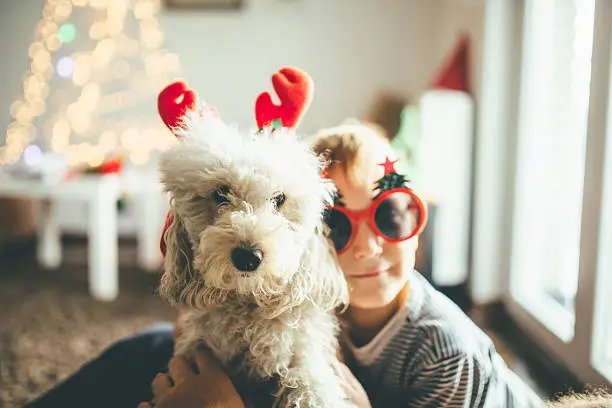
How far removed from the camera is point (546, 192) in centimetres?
212

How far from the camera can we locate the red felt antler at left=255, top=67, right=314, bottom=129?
87 centimetres

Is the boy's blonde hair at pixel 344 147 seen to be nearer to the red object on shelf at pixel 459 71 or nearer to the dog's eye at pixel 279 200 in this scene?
the dog's eye at pixel 279 200

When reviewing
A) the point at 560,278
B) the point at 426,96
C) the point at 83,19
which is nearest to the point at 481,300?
the point at 560,278

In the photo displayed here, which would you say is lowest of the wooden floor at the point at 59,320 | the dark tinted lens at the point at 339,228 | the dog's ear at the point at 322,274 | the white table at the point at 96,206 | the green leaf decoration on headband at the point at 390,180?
the wooden floor at the point at 59,320

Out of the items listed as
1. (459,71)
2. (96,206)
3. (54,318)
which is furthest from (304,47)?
(54,318)

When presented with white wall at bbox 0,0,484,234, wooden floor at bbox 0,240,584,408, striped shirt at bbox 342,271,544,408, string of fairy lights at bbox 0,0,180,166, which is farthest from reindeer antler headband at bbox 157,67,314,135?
string of fairy lights at bbox 0,0,180,166

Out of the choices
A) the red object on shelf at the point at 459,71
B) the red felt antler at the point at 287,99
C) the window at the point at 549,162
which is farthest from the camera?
the red object on shelf at the point at 459,71

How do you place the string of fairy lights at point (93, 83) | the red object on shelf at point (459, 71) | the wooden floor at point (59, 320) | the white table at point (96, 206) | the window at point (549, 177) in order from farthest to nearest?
the string of fairy lights at point (93, 83) < the red object on shelf at point (459, 71) < the white table at point (96, 206) < the wooden floor at point (59, 320) < the window at point (549, 177)

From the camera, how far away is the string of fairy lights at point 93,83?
12.1 ft

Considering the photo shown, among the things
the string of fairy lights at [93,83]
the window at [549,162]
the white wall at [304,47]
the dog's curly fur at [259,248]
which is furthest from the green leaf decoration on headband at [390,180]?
the string of fairy lights at [93,83]

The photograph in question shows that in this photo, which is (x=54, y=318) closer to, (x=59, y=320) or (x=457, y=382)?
(x=59, y=320)

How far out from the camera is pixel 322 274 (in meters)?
0.86

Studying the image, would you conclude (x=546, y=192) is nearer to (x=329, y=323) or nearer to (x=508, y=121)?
(x=508, y=121)

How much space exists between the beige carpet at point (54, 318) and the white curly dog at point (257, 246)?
990 millimetres
